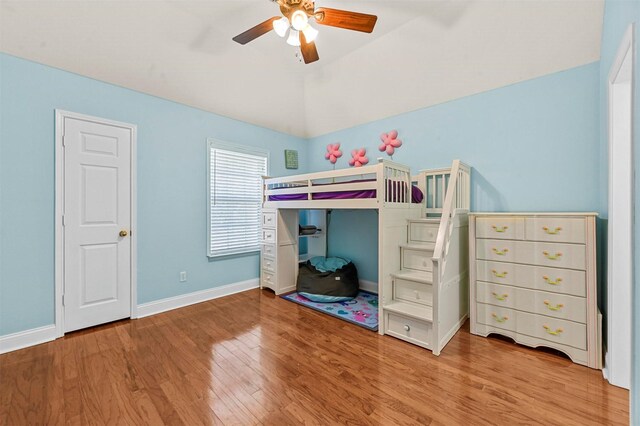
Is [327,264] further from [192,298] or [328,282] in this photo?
[192,298]

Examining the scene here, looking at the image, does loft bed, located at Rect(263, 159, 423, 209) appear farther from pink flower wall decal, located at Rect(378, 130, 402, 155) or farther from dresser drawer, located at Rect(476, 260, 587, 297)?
dresser drawer, located at Rect(476, 260, 587, 297)

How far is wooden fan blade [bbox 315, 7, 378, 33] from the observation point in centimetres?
183

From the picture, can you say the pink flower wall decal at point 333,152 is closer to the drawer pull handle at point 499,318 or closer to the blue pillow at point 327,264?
the blue pillow at point 327,264

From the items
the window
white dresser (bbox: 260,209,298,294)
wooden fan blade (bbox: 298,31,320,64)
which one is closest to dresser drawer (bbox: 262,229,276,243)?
white dresser (bbox: 260,209,298,294)

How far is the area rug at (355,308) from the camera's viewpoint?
269 cm

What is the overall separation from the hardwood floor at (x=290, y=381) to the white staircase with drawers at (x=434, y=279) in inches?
5.2

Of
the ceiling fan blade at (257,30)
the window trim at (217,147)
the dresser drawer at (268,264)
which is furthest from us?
the dresser drawer at (268,264)

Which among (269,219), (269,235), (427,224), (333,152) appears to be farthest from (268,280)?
(427,224)

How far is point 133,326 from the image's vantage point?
2.65 m

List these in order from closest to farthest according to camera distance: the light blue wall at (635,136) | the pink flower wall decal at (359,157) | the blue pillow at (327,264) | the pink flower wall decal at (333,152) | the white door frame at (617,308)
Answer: the light blue wall at (635,136), the white door frame at (617,308), the blue pillow at (327,264), the pink flower wall decal at (359,157), the pink flower wall decal at (333,152)

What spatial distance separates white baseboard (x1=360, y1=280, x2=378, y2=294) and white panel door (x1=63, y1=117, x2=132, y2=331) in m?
2.79

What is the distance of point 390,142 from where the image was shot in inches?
138

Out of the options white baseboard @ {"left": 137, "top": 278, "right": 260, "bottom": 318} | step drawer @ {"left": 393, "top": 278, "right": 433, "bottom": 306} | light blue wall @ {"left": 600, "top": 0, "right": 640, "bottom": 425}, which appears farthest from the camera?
white baseboard @ {"left": 137, "top": 278, "right": 260, "bottom": 318}

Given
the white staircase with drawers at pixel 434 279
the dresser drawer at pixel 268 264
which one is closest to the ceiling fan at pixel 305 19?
the white staircase with drawers at pixel 434 279
